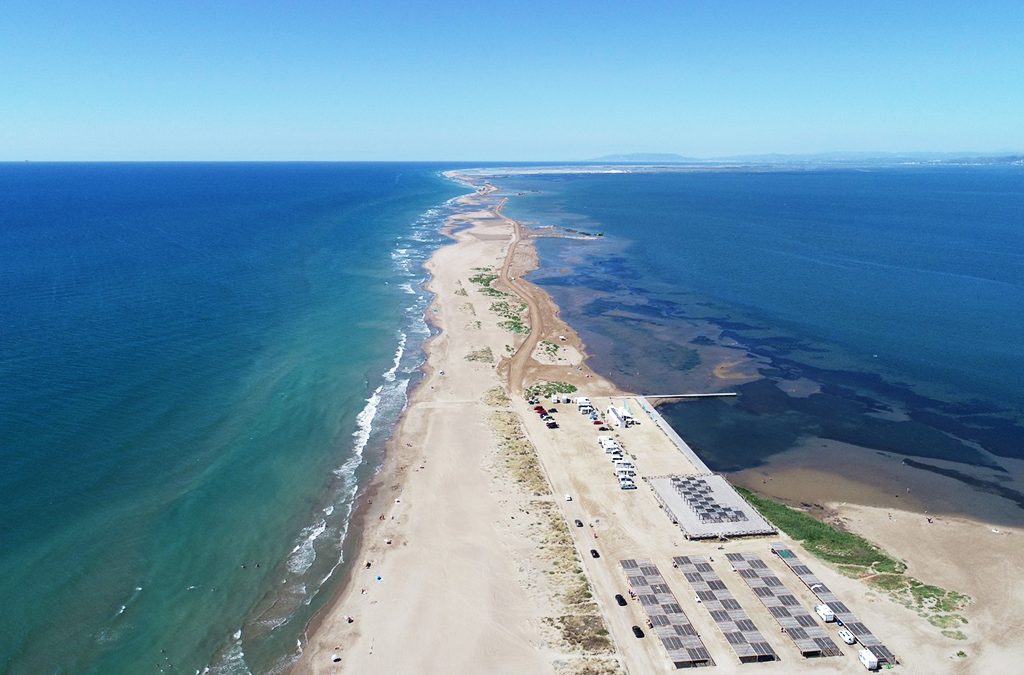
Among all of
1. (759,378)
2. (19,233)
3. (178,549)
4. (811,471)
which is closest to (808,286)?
(759,378)

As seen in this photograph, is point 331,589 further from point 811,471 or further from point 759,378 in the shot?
point 759,378

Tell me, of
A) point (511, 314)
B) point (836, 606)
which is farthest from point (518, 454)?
point (511, 314)

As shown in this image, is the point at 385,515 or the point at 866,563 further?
the point at 385,515

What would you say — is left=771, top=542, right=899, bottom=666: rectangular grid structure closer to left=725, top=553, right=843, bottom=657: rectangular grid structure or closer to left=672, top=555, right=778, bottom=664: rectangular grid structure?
left=725, top=553, right=843, bottom=657: rectangular grid structure

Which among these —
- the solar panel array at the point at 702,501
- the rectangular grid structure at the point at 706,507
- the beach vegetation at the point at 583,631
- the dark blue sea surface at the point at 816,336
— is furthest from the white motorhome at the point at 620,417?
the beach vegetation at the point at 583,631

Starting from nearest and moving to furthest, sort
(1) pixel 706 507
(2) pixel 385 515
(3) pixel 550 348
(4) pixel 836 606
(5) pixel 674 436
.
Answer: (4) pixel 836 606, (1) pixel 706 507, (2) pixel 385 515, (5) pixel 674 436, (3) pixel 550 348

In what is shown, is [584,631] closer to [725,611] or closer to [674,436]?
[725,611]
